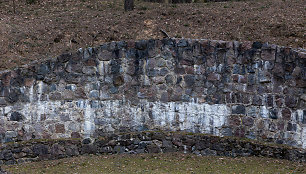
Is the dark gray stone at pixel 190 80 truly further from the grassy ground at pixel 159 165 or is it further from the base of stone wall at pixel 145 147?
the grassy ground at pixel 159 165

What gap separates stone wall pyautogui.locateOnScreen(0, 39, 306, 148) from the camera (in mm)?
12648

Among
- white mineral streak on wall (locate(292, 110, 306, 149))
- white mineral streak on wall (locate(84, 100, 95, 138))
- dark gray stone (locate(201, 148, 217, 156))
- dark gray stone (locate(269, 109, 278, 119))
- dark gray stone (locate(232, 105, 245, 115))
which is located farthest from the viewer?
white mineral streak on wall (locate(84, 100, 95, 138))

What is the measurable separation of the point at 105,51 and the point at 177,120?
2.91m

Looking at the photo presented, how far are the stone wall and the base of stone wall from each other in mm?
260

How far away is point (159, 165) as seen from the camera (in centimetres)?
1196

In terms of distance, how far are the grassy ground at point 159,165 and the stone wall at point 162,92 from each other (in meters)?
0.84

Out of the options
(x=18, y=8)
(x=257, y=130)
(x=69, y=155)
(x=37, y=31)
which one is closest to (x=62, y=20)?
(x=37, y=31)

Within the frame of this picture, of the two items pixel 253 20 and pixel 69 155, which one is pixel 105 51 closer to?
pixel 69 155

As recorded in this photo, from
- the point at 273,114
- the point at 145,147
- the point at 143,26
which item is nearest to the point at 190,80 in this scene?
the point at 145,147

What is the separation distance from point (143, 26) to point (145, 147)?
6.50 meters

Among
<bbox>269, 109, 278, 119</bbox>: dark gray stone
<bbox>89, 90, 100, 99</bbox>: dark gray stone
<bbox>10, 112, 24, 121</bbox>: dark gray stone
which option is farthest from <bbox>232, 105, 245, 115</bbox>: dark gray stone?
<bbox>10, 112, 24, 121</bbox>: dark gray stone

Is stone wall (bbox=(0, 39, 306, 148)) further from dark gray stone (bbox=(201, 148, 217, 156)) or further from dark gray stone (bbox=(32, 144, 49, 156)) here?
dark gray stone (bbox=(201, 148, 217, 156))

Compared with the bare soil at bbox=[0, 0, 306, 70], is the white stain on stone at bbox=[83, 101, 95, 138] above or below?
below

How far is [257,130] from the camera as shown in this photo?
12891 millimetres
